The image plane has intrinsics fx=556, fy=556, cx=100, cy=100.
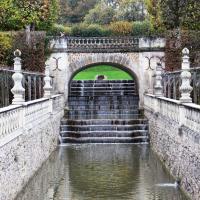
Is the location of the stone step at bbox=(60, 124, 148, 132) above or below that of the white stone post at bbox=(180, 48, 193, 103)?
below

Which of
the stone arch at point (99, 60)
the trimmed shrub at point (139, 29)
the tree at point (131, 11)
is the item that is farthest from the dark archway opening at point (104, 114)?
the tree at point (131, 11)

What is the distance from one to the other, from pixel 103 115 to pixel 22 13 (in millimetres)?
8170

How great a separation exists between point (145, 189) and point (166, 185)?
617 millimetres

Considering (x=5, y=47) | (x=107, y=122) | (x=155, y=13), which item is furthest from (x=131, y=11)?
(x=107, y=122)

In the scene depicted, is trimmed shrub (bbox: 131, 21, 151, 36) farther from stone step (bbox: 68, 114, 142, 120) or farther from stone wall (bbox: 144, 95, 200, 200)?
stone wall (bbox: 144, 95, 200, 200)

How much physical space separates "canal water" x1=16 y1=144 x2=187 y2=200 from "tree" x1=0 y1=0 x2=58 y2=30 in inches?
480

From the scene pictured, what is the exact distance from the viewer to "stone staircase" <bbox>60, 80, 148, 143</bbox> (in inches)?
→ 966

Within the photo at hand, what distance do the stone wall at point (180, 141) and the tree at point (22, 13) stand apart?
508 inches

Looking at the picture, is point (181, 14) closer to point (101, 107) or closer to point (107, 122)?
point (101, 107)

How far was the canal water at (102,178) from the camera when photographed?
Result: 13.6m

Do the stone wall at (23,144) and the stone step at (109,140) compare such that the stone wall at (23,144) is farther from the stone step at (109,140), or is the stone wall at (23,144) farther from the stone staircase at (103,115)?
the stone staircase at (103,115)

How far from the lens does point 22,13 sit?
31.6 m

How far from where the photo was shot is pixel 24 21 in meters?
31.5

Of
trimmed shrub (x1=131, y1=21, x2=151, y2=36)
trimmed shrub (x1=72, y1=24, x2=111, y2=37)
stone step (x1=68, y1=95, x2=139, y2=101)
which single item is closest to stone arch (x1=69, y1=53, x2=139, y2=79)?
stone step (x1=68, y1=95, x2=139, y2=101)
